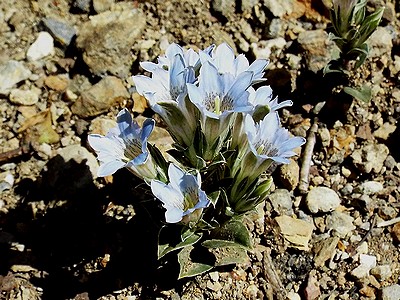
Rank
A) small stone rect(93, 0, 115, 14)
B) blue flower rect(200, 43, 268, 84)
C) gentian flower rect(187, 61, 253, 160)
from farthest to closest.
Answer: small stone rect(93, 0, 115, 14) → blue flower rect(200, 43, 268, 84) → gentian flower rect(187, 61, 253, 160)

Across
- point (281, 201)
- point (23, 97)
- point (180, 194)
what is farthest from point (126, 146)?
point (23, 97)

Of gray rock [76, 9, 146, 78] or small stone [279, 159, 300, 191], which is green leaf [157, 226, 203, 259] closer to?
small stone [279, 159, 300, 191]

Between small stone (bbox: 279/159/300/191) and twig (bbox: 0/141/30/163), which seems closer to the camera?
small stone (bbox: 279/159/300/191)

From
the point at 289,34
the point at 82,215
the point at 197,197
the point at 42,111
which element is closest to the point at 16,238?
the point at 82,215

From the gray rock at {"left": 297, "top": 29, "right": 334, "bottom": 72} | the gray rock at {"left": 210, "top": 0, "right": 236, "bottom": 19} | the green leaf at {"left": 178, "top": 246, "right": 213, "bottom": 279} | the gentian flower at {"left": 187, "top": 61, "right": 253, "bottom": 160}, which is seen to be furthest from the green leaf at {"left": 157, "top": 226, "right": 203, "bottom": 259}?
the gray rock at {"left": 210, "top": 0, "right": 236, "bottom": 19}

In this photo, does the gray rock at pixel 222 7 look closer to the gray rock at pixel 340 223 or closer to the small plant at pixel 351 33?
the small plant at pixel 351 33

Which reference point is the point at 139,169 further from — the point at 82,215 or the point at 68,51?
the point at 68,51

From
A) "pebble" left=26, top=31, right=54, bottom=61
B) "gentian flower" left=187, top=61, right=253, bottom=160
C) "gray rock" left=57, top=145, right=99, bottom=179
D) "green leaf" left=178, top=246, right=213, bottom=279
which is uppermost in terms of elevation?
"gentian flower" left=187, top=61, right=253, bottom=160
